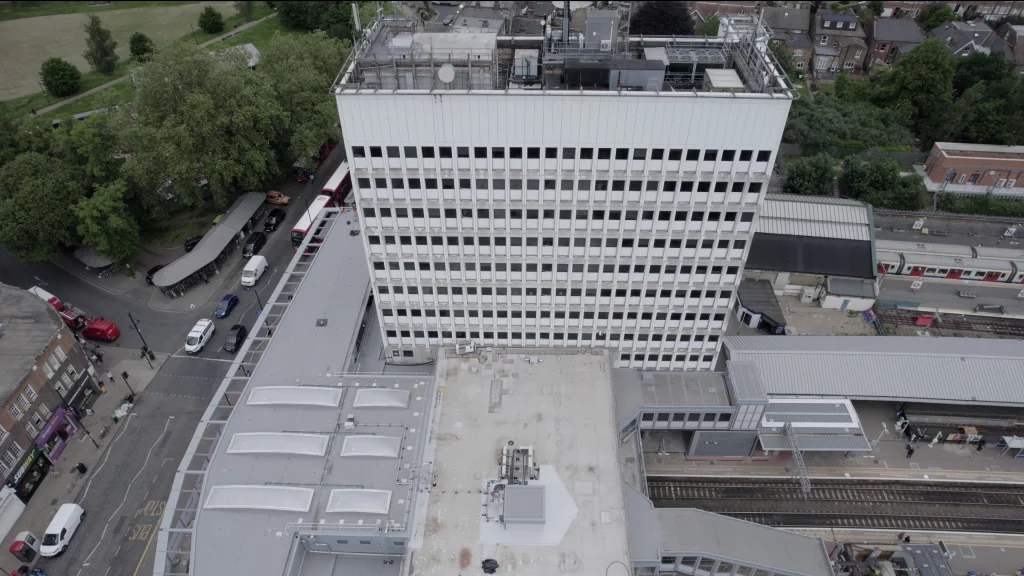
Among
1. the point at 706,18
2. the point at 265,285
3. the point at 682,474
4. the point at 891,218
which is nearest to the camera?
the point at 682,474

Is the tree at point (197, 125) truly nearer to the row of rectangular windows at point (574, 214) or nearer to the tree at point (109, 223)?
the tree at point (109, 223)

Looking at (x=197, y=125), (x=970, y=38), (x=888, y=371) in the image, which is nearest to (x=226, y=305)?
(x=197, y=125)

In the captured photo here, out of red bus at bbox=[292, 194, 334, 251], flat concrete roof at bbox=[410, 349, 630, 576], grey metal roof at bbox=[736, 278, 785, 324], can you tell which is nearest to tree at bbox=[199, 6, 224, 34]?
red bus at bbox=[292, 194, 334, 251]

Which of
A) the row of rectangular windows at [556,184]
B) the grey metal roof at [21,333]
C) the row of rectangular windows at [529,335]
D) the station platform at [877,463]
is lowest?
the station platform at [877,463]

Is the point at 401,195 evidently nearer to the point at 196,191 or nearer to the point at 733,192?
the point at 733,192

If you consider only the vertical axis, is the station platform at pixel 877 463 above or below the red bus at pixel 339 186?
below

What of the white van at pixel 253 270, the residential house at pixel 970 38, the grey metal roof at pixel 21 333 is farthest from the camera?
the residential house at pixel 970 38

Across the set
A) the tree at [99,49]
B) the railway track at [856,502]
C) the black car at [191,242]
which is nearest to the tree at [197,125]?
the black car at [191,242]

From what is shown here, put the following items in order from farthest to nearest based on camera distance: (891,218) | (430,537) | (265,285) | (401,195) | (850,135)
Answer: (850,135) → (891,218) → (265,285) → (401,195) → (430,537)

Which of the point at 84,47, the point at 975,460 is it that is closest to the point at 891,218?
the point at 975,460
